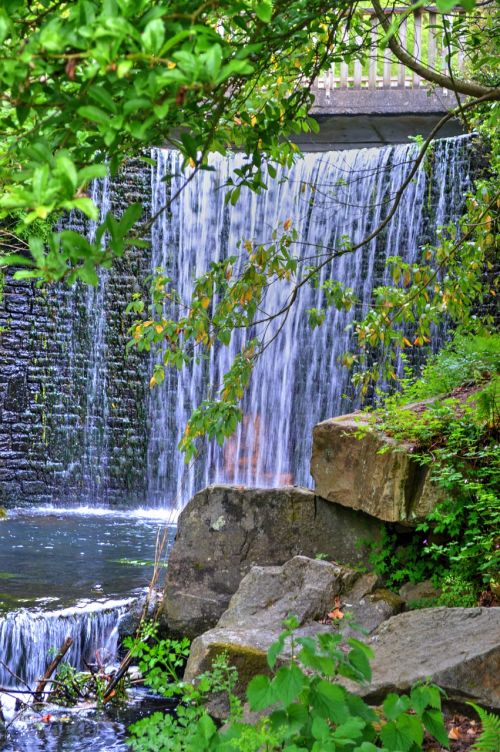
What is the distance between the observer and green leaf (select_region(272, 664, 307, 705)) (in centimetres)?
301

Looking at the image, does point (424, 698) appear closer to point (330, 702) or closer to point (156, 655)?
point (330, 702)

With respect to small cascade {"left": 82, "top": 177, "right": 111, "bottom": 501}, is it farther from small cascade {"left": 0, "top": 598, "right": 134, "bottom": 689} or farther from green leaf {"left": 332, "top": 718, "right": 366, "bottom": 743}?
green leaf {"left": 332, "top": 718, "right": 366, "bottom": 743}

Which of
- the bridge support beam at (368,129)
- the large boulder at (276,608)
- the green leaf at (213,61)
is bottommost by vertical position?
the large boulder at (276,608)

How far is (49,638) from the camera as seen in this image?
245 inches

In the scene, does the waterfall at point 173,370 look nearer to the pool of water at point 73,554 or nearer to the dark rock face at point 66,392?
the dark rock face at point 66,392

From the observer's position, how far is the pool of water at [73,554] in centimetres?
718

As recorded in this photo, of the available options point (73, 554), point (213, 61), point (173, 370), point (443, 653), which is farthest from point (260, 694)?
point (173, 370)

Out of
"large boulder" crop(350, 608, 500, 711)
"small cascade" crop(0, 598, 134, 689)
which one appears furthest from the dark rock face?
"large boulder" crop(350, 608, 500, 711)

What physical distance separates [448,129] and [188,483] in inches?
245

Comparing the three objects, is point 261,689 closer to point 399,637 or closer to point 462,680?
point 462,680

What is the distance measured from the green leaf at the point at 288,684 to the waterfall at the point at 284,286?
8946mm

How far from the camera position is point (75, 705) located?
17.8 feet

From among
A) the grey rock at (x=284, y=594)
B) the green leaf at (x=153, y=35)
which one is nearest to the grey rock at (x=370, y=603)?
the grey rock at (x=284, y=594)

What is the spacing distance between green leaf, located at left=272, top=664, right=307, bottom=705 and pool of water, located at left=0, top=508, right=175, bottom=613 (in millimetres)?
3105
